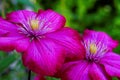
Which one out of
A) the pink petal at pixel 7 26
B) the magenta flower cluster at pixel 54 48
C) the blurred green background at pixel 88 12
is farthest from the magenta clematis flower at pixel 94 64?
the blurred green background at pixel 88 12

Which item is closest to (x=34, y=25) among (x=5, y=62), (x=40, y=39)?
(x=40, y=39)

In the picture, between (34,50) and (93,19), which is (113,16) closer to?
(93,19)

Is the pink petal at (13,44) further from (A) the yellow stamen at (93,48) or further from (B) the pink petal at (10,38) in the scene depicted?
(A) the yellow stamen at (93,48)

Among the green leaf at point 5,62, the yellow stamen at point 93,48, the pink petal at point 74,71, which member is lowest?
the green leaf at point 5,62

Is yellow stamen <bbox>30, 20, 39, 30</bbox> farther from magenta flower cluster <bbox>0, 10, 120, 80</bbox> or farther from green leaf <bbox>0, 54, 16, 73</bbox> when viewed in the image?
green leaf <bbox>0, 54, 16, 73</bbox>

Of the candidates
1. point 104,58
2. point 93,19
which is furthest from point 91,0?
point 104,58

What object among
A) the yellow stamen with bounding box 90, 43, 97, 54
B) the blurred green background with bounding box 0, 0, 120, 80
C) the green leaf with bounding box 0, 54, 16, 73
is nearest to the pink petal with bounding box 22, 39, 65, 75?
the yellow stamen with bounding box 90, 43, 97, 54
